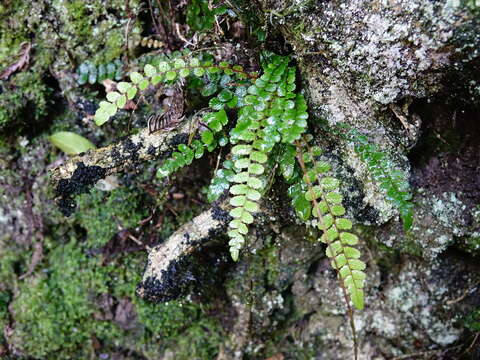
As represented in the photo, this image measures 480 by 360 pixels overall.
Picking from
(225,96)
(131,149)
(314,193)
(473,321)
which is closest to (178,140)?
(131,149)

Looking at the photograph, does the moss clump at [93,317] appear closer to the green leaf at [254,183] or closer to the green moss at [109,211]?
the green moss at [109,211]

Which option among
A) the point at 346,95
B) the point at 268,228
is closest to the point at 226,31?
the point at 346,95

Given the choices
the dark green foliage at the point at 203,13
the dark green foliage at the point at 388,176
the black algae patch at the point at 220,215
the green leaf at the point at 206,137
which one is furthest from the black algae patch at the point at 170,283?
the dark green foliage at the point at 203,13

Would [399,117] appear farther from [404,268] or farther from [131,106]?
[131,106]

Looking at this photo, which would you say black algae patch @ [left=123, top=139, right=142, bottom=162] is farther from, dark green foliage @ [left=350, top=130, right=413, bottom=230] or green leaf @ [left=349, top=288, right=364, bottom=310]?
green leaf @ [left=349, top=288, right=364, bottom=310]

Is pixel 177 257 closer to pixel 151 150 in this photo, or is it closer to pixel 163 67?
pixel 151 150
